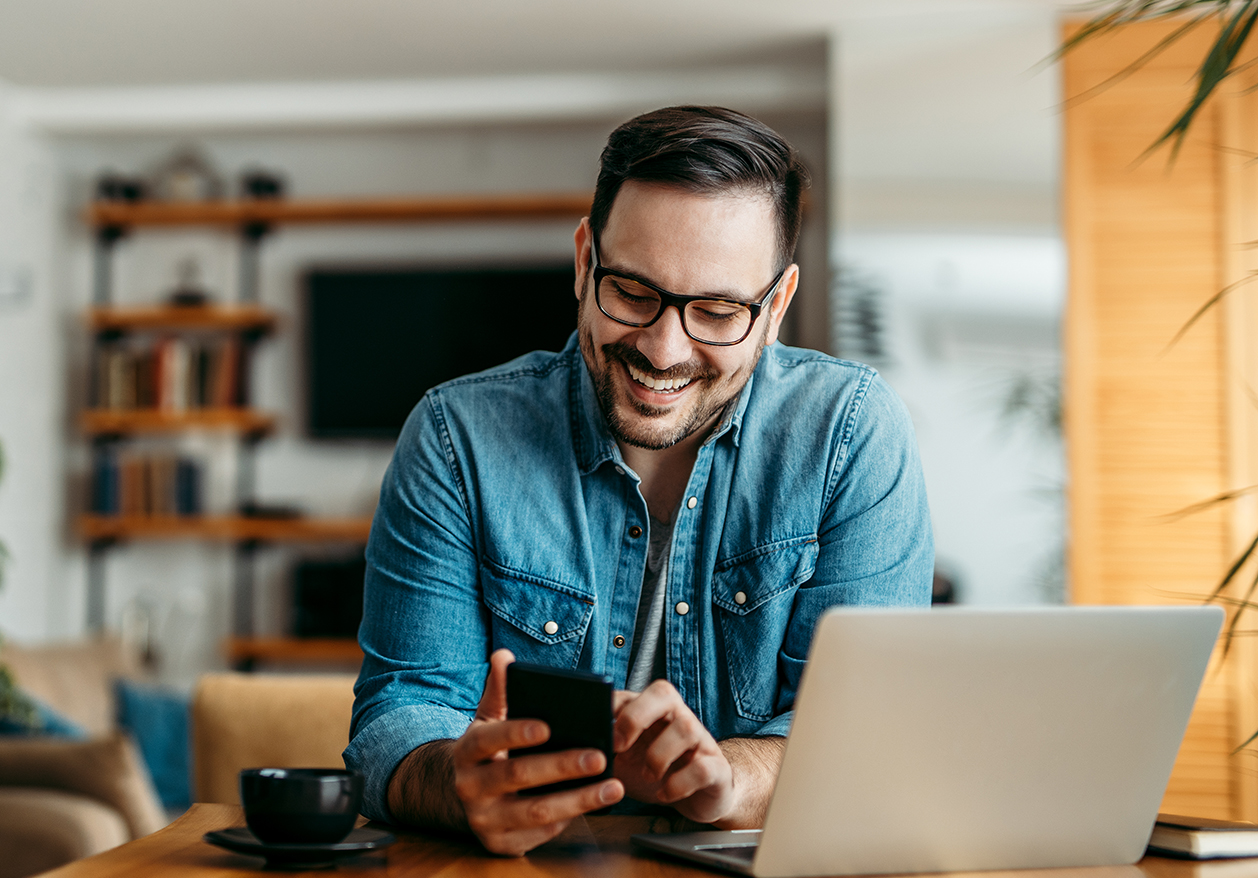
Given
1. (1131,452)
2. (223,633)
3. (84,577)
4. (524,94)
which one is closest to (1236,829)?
(1131,452)

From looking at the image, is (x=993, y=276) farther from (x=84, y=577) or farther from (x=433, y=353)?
(x=84, y=577)

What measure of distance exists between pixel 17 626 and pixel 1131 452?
4089 mm

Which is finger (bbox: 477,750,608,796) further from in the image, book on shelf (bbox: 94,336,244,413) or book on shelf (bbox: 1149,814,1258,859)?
book on shelf (bbox: 94,336,244,413)

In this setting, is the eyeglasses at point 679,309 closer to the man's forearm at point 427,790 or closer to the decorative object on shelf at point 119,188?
the man's forearm at point 427,790

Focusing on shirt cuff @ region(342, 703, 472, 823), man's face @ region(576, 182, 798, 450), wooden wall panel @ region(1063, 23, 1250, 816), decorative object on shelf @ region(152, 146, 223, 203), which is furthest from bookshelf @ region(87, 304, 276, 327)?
shirt cuff @ region(342, 703, 472, 823)

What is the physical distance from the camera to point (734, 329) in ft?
3.83

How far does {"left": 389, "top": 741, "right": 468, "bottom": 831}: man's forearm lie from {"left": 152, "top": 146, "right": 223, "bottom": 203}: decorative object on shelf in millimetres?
4148

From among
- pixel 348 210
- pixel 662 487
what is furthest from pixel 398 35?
pixel 662 487

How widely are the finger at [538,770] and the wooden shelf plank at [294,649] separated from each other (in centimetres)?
357

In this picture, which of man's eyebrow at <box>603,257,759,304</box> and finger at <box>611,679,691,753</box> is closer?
finger at <box>611,679,691,753</box>

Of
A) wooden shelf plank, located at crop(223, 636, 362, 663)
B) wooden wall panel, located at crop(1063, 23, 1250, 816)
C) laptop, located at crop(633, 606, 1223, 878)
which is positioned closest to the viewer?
laptop, located at crop(633, 606, 1223, 878)

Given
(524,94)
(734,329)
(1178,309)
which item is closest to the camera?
(734,329)

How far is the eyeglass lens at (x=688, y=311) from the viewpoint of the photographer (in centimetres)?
115

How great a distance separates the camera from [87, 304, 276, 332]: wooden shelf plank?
4.47m
